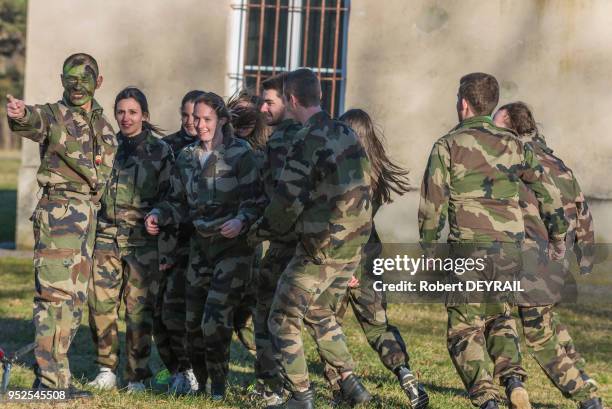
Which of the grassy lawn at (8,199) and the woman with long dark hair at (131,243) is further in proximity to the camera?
the grassy lawn at (8,199)

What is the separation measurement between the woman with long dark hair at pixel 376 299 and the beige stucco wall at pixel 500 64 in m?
6.83

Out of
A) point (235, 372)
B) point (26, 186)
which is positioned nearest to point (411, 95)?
point (26, 186)

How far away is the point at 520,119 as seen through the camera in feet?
25.7

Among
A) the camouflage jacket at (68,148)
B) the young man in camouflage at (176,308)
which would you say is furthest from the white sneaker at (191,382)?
the camouflage jacket at (68,148)

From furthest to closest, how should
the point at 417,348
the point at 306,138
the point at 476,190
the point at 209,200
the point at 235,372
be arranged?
1. the point at 417,348
2. the point at 235,372
3. the point at 209,200
4. the point at 476,190
5. the point at 306,138

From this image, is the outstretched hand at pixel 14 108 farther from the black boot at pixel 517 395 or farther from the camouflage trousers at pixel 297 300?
the black boot at pixel 517 395

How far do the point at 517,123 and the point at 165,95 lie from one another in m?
7.57

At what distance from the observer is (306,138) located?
21.4 ft

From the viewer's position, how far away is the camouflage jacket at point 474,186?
6.84 meters

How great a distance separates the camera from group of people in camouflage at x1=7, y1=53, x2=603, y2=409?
6645 millimetres

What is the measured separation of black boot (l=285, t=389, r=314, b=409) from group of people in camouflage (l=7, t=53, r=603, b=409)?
1cm

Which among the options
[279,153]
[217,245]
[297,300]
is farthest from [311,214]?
[217,245]

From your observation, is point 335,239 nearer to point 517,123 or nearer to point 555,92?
point 517,123

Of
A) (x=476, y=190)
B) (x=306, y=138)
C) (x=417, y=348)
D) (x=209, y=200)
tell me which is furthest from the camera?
(x=417, y=348)
